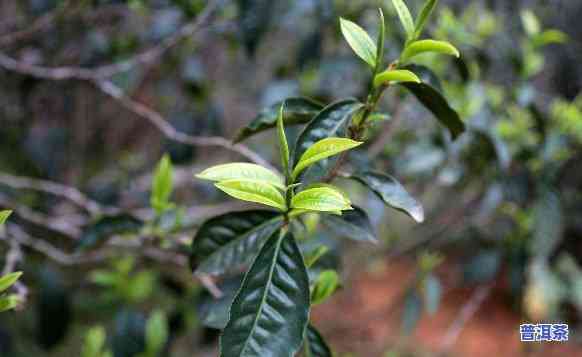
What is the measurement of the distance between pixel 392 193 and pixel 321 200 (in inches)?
5.6

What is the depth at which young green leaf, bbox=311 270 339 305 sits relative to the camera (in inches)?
29.5

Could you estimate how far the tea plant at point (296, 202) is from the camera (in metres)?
0.56

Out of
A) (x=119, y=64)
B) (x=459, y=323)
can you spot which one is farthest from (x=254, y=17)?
(x=459, y=323)

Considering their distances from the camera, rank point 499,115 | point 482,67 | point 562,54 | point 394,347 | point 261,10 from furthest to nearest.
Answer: point 394,347 < point 562,54 < point 499,115 < point 482,67 < point 261,10

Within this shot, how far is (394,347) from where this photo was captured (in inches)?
102

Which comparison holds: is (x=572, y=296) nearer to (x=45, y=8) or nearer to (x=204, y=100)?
(x=204, y=100)

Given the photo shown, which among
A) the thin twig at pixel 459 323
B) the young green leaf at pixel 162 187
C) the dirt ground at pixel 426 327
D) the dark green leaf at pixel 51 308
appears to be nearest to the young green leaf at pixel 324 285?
the young green leaf at pixel 162 187

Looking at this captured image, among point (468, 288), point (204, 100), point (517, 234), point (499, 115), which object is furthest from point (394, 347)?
point (204, 100)

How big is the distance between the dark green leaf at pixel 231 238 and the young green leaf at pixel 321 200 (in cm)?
13

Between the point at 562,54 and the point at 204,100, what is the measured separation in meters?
1.68

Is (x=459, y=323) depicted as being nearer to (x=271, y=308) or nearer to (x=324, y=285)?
(x=324, y=285)

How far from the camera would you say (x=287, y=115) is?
73 cm

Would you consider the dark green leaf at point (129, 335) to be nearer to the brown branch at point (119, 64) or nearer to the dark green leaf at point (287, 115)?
the brown branch at point (119, 64)

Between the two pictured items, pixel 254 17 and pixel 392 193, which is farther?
pixel 254 17
